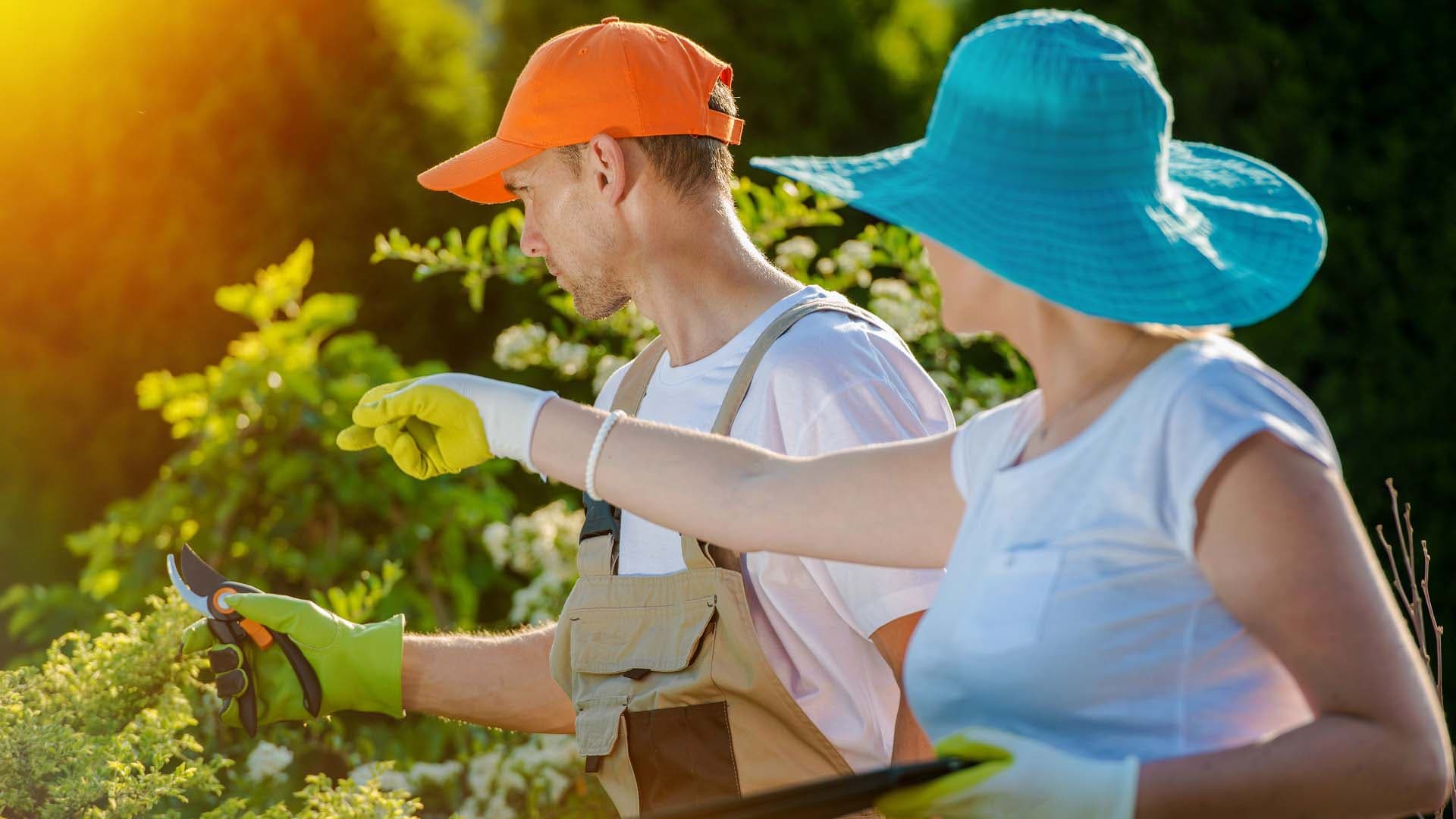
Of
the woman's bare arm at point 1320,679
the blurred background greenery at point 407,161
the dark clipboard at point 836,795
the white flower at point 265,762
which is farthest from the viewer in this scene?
the blurred background greenery at point 407,161

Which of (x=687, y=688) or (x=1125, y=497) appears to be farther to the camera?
(x=687, y=688)

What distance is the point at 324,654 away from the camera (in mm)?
→ 2166

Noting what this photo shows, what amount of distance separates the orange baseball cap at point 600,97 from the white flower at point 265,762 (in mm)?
1321

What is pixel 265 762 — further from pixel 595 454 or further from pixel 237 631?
pixel 595 454

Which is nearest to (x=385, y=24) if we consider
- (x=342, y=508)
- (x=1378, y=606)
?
(x=342, y=508)

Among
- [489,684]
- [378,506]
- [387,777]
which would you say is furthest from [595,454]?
[378,506]

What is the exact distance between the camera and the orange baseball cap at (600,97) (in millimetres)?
2150

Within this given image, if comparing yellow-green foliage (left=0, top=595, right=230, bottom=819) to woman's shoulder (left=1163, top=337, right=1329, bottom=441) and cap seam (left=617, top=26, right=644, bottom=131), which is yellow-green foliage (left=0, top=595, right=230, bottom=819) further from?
woman's shoulder (left=1163, top=337, right=1329, bottom=441)

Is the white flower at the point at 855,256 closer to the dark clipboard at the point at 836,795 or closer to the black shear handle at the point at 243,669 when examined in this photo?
the black shear handle at the point at 243,669

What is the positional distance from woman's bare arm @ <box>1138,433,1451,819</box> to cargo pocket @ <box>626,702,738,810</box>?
32.4 inches

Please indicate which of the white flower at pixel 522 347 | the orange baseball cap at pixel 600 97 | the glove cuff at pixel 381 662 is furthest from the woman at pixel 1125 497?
the white flower at pixel 522 347

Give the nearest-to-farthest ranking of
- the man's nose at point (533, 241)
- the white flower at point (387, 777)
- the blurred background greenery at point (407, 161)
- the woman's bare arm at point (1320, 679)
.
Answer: the woman's bare arm at point (1320, 679), the man's nose at point (533, 241), the white flower at point (387, 777), the blurred background greenery at point (407, 161)

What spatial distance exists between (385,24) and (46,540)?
2.21 meters

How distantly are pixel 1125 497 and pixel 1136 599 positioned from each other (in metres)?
0.09
